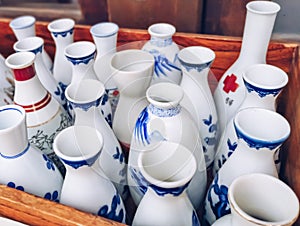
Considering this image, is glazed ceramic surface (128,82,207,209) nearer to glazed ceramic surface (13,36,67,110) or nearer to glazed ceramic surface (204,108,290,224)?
glazed ceramic surface (204,108,290,224)

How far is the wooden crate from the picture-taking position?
0.35 m

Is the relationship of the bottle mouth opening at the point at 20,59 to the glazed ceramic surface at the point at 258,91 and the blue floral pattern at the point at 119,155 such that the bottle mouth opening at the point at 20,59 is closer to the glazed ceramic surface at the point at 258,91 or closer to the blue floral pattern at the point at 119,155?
the blue floral pattern at the point at 119,155

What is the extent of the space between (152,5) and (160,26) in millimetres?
153

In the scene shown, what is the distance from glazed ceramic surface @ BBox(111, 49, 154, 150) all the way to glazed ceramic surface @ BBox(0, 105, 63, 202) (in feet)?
0.41

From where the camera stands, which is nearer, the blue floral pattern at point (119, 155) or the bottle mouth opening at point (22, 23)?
the blue floral pattern at point (119, 155)

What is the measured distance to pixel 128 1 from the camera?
0.70 meters

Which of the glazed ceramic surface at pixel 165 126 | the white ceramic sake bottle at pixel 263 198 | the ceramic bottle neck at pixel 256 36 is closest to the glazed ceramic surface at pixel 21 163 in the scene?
the glazed ceramic surface at pixel 165 126

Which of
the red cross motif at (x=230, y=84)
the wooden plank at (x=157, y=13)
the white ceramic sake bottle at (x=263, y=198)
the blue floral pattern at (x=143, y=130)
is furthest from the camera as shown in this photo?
the wooden plank at (x=157, y=13)

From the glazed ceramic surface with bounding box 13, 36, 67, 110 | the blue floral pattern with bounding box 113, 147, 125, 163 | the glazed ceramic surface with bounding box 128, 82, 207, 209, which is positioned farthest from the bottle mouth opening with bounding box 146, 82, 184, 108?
the glazed ceramic surface with bounding box 13, 36, 67, 110

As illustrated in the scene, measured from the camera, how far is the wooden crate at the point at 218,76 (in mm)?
353

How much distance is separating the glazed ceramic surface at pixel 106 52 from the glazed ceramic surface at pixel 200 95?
0.12 metres

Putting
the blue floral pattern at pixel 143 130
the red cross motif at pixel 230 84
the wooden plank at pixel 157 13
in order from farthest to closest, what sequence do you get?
the wooden plank at pixel 157 13
the red cross motif at pixel 230 84
the blue floral pattern at pixel 143 130

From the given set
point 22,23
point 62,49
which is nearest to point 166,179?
point 62,49

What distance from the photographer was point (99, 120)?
448mm
